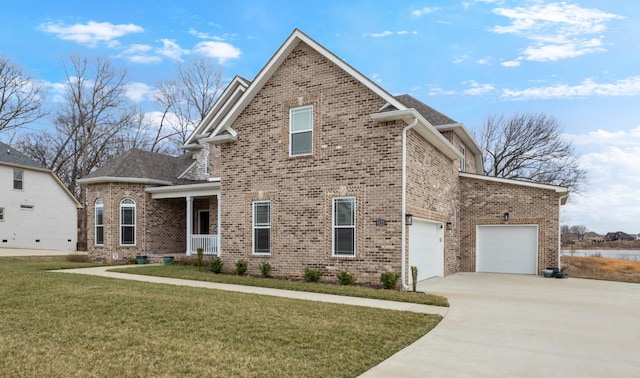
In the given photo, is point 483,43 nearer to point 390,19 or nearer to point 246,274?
point 390,19

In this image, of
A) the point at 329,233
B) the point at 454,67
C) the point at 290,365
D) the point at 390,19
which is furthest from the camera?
the point at 454,67

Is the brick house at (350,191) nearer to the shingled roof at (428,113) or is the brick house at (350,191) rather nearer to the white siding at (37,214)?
the shingled roof at (428,113)

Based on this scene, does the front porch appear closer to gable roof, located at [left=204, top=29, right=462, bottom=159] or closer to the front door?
the front door

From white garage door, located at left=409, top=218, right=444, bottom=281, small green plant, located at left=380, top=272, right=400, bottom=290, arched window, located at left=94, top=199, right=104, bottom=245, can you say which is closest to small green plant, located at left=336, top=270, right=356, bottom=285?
small green plant, located at left=380, top=272, right=400, bottom=290

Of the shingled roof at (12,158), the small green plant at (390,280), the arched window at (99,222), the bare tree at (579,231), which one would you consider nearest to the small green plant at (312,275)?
the small green plant at (390,280)

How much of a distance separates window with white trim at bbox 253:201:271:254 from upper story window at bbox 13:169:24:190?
25809mm

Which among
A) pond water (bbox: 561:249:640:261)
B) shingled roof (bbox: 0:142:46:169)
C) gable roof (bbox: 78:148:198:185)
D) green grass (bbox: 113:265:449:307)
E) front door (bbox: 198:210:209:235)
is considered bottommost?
pond water (bbox: 561:249:640:261)

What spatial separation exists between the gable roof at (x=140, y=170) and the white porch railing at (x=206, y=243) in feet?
11.4

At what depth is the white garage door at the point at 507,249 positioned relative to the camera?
16797mm

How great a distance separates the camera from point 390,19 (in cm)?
1393

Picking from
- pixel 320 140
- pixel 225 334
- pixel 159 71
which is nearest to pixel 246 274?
pixel 320 140

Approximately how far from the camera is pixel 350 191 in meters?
12.7

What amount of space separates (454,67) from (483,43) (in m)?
3.16

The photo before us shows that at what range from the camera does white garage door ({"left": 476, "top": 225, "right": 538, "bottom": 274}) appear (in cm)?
1680
